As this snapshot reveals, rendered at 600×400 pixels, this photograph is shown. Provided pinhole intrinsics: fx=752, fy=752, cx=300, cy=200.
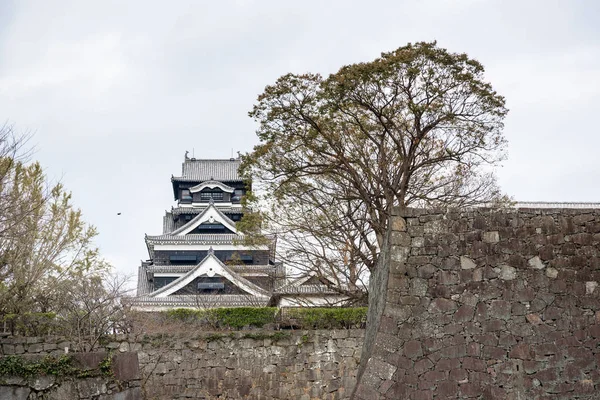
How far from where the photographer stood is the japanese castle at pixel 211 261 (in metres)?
23.3

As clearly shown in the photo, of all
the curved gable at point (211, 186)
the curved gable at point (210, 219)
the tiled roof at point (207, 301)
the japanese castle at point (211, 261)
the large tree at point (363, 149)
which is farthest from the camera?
the curved gable at point (211, 186)

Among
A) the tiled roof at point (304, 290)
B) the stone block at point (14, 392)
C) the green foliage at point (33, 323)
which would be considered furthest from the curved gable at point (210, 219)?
the stone block at point (14, 392)

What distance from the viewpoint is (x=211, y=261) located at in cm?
3391

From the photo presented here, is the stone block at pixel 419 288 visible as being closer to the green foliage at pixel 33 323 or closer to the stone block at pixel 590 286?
the stone block at pixel 590 286

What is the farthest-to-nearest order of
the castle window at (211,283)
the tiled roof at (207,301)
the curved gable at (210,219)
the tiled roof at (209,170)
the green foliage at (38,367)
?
the tiled roof at (209,170) < the curved gable at (210,219) < the castle window at (211,283) < the tiled roof at (207,301) < the green foliage at (38,367)

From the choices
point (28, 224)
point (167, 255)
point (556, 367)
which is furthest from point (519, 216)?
point (167, 255)

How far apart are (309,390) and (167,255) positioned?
24.3 m

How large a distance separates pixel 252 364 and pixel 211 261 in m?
17.5

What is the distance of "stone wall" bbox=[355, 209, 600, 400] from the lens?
8258mm

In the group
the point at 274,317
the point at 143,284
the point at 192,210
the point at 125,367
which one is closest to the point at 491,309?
the point at 125,367

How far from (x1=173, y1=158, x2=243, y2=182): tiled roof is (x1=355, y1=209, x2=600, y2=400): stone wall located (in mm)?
39626

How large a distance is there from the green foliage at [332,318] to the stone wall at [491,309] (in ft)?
28.4

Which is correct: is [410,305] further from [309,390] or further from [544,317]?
[309,390]

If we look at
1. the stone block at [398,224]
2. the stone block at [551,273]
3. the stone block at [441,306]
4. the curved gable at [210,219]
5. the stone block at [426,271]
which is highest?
the curved gable at [210,219]
